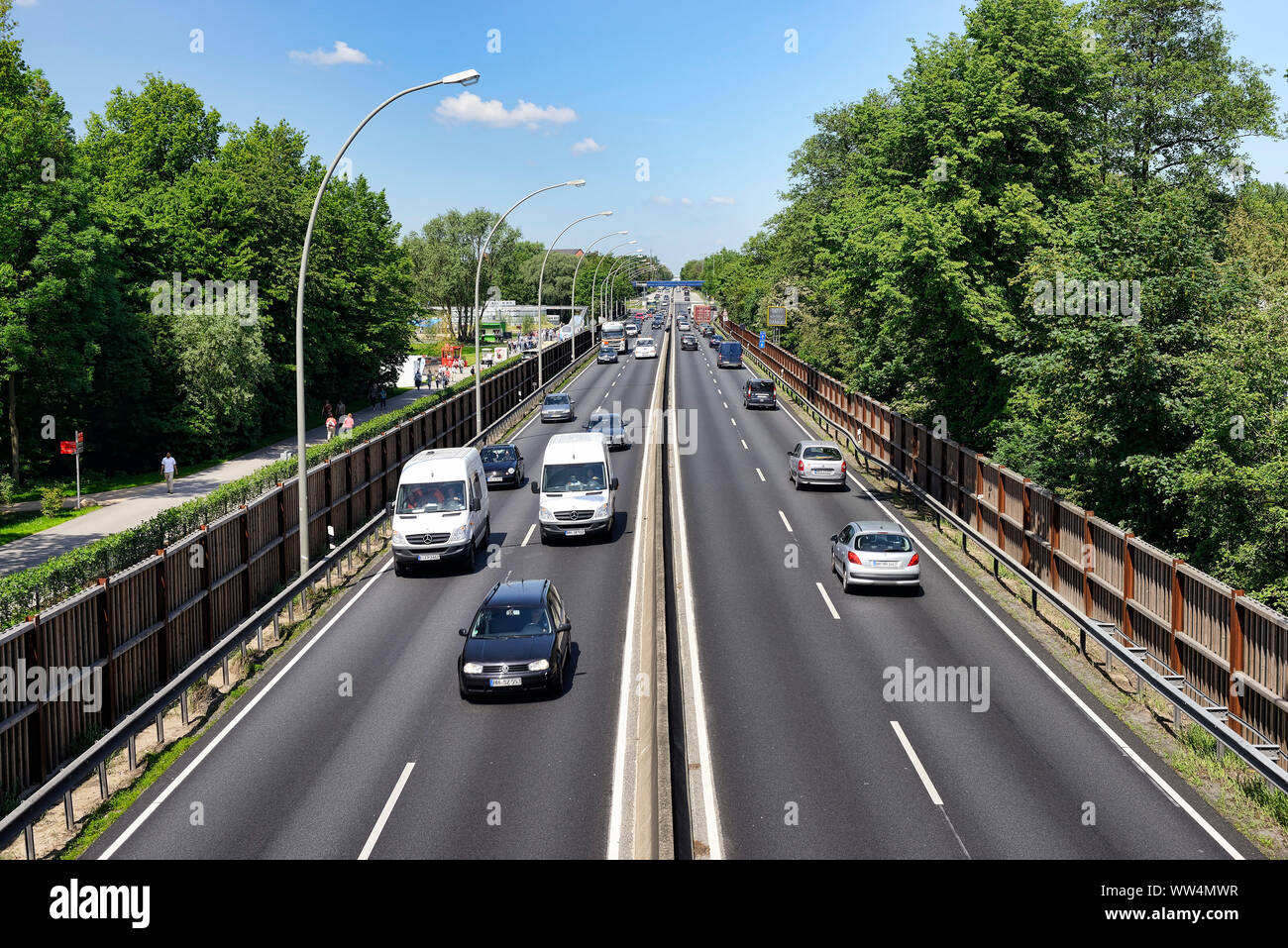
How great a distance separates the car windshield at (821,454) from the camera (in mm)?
35906

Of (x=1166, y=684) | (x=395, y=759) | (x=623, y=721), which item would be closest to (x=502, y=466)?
(x=623, y=721)

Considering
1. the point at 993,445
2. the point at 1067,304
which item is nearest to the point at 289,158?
the point at 993,445

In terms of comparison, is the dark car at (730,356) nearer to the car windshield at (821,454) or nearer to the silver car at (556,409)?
the silver car at (556,409)

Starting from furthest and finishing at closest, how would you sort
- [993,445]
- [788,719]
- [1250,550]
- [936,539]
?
[993,445]
[936,539]
[1250,550]
[788,719]

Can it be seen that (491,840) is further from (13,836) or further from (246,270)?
(246,270)

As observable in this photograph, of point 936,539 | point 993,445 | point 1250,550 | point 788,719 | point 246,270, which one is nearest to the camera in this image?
point 788,719

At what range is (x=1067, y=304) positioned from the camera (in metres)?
23.4

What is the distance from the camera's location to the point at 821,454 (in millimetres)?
36062

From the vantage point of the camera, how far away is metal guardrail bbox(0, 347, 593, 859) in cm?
1159

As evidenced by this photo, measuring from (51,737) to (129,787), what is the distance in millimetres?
1237

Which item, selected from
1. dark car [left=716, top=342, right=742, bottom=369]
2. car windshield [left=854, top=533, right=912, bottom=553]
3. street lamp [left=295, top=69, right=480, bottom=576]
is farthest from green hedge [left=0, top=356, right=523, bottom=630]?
dark car [left=716, top=342, right=742, bottom=369]

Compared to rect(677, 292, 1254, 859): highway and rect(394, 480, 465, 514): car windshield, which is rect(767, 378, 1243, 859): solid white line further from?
rect(394, 480, 465, 514): car windshield

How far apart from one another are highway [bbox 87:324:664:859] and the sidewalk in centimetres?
1624

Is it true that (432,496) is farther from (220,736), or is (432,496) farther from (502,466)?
(502,466)
